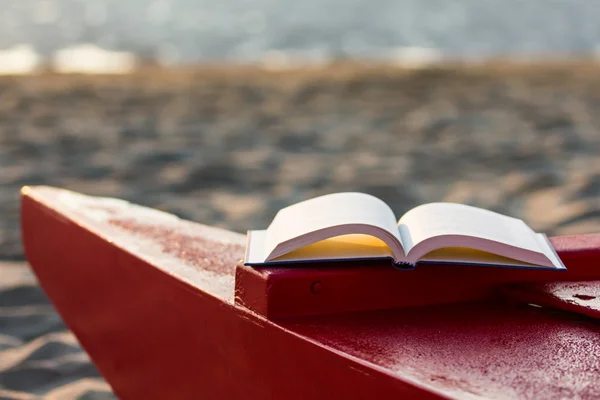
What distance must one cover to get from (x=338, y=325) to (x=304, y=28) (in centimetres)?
1252

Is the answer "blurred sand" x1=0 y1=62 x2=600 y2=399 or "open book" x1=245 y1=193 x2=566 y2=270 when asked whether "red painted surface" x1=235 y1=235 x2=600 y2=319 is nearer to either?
"open book" x1=245 y1=193 x2=566 y2=270

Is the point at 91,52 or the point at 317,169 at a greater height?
the point at 91,52

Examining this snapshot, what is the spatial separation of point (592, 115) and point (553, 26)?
9.73m

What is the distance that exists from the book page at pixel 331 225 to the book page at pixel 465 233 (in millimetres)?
29

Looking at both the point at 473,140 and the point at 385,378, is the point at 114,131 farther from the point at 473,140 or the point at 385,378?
the point at 385,378

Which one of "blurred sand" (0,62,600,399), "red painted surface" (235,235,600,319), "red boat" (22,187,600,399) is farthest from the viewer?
"blurred sand" (0,62,600,399)

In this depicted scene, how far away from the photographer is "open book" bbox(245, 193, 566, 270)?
3.32ft

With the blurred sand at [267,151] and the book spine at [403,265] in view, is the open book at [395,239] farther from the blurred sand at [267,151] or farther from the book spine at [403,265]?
the blurred sand at [267,151]

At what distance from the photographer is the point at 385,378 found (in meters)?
0.82

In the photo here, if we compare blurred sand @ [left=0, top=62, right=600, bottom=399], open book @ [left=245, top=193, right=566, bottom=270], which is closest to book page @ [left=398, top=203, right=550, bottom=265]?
open book @ [left=245, top=193, right=566, bottom=270]

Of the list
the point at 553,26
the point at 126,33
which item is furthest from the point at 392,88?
the point at 553,26

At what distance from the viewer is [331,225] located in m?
1.00

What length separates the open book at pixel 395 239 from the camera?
3.32ft

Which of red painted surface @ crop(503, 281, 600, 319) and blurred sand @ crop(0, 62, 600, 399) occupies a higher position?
blurred sand @ crop(0, 62, 600, 399)
